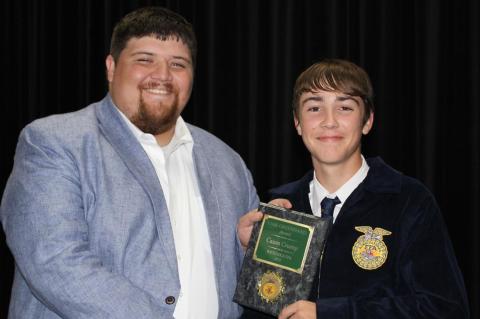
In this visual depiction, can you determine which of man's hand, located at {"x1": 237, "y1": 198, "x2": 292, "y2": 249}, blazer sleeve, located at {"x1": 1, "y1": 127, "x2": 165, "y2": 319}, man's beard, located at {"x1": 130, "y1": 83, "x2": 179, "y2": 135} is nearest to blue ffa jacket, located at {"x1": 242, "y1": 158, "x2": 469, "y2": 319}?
man's hand, located at {"x1": 237, "y1": 198, "x2": 292, "y2": 249}

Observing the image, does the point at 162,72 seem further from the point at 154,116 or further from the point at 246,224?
the point at 246,224

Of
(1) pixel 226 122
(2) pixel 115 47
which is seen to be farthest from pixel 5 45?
(2) pixel 115 47

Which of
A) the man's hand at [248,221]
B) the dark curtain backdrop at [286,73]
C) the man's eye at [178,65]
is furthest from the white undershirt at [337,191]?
the dark curtain backdrop at [286,73]

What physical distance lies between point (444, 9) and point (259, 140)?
181 cm

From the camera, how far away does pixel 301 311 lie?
7.89 ft

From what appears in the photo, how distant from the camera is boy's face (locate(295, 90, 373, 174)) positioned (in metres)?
2.66

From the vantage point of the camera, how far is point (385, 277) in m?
2.46

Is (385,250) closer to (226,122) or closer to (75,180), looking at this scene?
(75,180)

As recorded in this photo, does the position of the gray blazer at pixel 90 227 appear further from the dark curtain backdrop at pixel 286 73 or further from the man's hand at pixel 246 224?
the dark curtain backdrop at pixel 286 73

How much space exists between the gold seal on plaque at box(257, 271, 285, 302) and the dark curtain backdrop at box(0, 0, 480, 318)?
96.0 inches

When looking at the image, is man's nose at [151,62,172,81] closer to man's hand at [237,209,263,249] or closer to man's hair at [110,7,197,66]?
man's hair at [110,7,197,66]

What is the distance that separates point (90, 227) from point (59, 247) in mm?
173

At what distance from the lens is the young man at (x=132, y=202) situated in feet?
7.44

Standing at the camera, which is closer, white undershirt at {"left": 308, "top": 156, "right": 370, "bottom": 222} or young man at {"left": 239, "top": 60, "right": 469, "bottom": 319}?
young man at {"left": 239, "top": 60, "right": 469, "bottom": 319}
